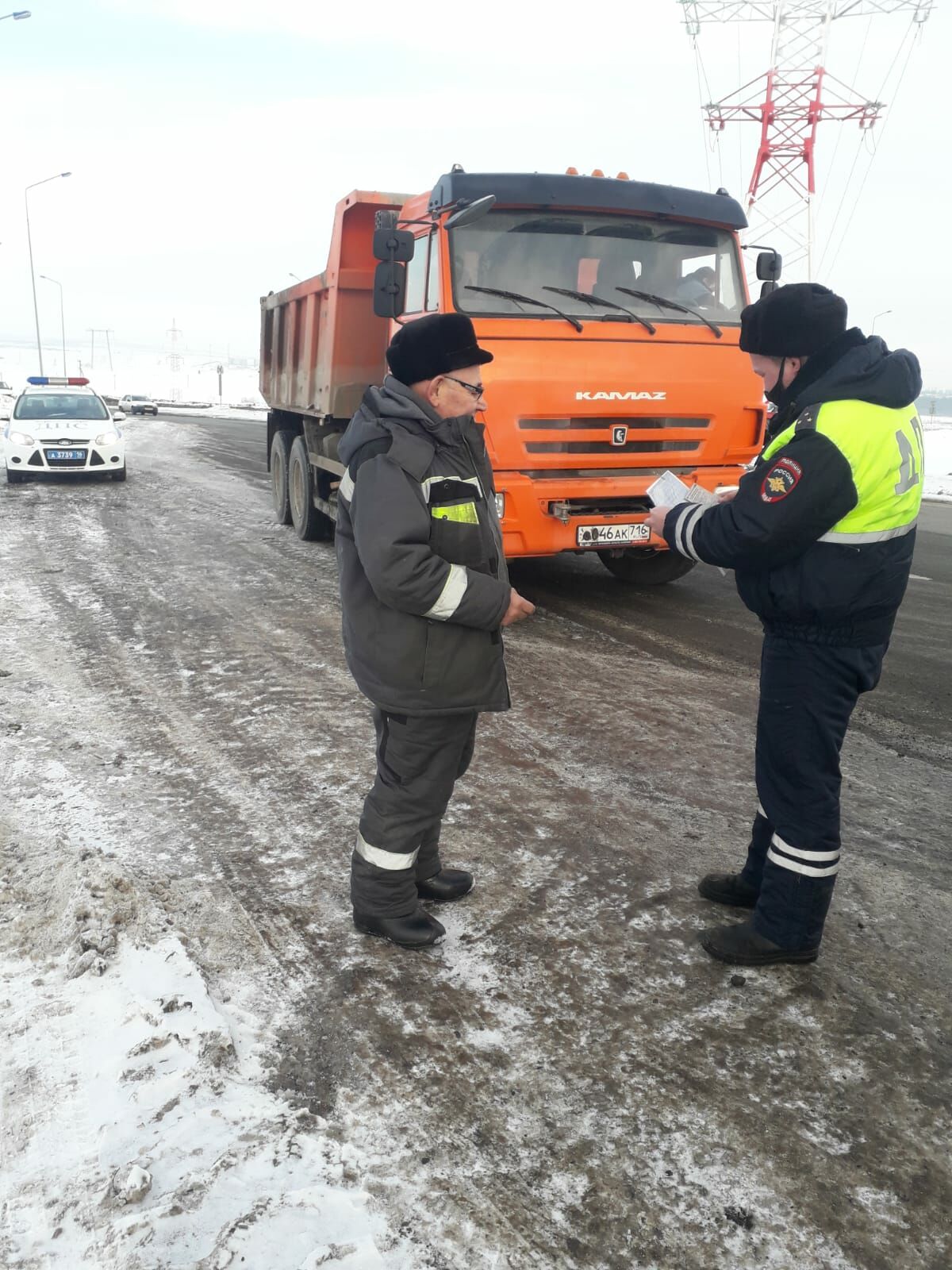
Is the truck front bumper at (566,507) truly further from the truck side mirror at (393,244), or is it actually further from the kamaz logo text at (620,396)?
the truck side mirror at (393,244)

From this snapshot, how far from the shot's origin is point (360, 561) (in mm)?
2752

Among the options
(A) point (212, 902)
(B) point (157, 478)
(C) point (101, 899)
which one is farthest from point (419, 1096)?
(B) point (157, 478)

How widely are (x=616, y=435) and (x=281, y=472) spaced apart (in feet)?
17.2

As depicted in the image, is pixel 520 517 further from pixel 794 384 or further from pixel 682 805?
pixel 794 384

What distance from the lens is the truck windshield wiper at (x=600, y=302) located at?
21.5ft

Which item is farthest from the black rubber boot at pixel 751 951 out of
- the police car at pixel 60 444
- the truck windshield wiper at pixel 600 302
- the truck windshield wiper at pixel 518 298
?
the police car at pixel 60 444

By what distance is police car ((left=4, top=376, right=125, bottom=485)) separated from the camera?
13.7 meters

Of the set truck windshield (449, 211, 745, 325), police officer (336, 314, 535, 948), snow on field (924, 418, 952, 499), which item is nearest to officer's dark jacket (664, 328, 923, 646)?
police officer (336, 314, 535, 948)

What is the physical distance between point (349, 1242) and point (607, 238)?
245 inches

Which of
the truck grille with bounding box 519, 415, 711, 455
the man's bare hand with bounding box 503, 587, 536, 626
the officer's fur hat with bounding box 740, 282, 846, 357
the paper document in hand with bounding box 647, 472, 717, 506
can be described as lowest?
the man's bare hand with bounding box 503, 587, 536, 626

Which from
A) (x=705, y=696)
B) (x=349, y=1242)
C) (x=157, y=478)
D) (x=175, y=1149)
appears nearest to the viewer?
(x=349, y=1242)

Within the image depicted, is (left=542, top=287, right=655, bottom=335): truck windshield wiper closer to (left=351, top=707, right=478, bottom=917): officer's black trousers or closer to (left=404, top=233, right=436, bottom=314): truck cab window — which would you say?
(left=404, top=233, right=436, bottom=314): truck cab window

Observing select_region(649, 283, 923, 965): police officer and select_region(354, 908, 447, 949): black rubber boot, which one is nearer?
select_region(649, 283, 923, 965): police officer

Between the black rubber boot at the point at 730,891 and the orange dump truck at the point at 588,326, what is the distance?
11.2ft
